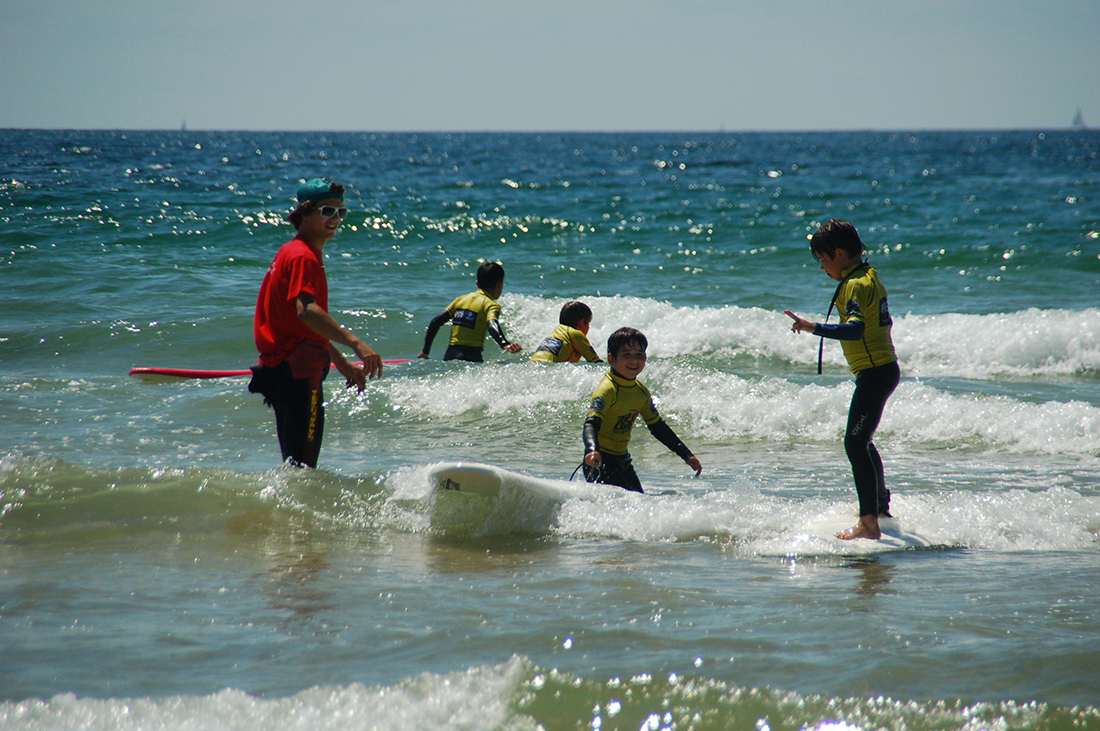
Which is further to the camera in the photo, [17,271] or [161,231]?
[161,231]

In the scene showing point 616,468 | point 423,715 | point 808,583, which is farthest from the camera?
point 616,468

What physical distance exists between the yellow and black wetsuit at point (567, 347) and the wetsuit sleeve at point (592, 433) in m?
1.75

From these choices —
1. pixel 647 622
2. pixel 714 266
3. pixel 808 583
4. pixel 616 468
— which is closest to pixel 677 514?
pixel 616 468

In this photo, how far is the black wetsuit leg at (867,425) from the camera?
163 inches

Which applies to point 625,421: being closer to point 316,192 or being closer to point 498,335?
point 316,192

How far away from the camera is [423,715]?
8.52 feet

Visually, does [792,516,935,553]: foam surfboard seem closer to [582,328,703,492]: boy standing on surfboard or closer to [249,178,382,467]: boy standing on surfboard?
[582,328,703,492]: boy standing on surfboard

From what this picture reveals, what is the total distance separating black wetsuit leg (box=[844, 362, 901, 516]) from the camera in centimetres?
413

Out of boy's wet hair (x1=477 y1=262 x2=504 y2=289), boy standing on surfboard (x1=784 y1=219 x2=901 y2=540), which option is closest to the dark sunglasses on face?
boy standing on surfboard (x1=784 y1=219 x2=901 y2=540)

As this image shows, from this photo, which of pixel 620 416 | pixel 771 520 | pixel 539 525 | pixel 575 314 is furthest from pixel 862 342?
pixel 575 314

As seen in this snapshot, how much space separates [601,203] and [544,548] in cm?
2037

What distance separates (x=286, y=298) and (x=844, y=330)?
8.46 feet

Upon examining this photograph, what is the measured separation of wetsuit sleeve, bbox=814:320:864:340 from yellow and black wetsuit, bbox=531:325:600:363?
8.88ft

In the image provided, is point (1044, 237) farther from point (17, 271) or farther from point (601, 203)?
point (17, 271)
